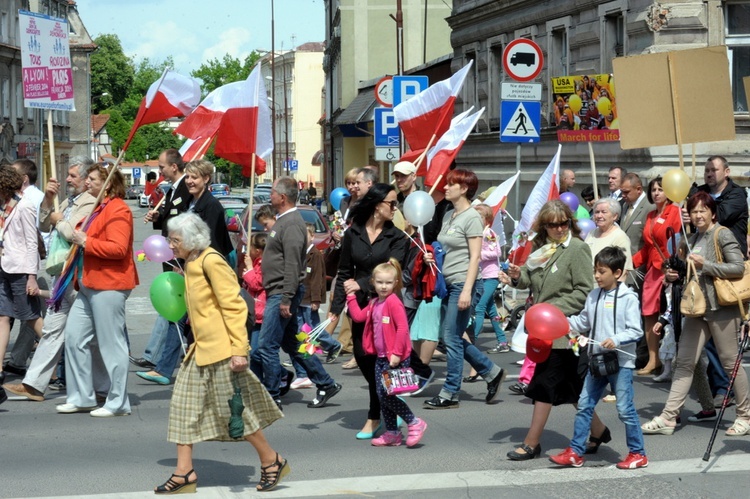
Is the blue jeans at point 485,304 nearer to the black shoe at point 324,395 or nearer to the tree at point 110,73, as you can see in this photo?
the black shoe at point 324,395

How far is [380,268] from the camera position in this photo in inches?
328

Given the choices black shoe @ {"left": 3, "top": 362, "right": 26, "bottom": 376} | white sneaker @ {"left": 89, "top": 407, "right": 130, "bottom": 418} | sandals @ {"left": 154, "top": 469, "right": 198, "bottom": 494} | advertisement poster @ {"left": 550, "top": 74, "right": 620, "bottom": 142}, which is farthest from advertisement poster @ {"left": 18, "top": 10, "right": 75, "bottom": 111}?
advertisement poster @ {"left": 550, "top": 74, "right": 620, "bottom": 142}

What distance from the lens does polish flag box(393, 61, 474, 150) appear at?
491 inches

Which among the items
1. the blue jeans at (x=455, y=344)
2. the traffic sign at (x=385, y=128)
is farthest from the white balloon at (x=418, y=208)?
the traffic sign at (x=385, y=128)

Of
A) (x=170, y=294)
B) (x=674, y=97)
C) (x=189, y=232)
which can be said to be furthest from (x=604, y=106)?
(x=189, y=232)

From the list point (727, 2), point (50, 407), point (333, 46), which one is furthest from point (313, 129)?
point (50, 407)

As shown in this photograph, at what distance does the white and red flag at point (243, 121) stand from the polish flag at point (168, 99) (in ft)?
0.83

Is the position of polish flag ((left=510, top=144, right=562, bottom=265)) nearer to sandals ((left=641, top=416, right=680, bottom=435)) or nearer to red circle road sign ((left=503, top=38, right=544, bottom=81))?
sandals ((left=641, top=416, right=680, bottom=435))

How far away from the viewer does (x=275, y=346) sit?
9.59 meters

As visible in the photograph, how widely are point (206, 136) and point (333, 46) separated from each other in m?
51.7

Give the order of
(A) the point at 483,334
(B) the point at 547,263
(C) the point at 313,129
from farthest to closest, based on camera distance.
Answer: (C) the point at 313,129
(A) the point at 483,334
(B) the point at 547,263

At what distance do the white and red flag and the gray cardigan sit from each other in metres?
4.17

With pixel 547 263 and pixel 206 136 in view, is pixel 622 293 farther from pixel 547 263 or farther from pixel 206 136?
pixel 206 136

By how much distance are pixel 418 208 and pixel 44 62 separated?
15.0 feet
